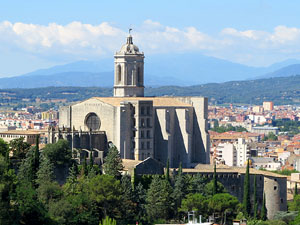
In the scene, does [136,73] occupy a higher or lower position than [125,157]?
higher

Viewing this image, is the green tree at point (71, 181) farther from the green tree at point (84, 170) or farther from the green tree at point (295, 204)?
the green tree at point (295, 204)

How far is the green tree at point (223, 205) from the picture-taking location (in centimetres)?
5978

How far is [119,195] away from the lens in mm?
56969

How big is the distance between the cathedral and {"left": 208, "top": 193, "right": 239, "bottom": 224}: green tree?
9.38m

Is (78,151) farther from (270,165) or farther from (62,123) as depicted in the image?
(270,165)

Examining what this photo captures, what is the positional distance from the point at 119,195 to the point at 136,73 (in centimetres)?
1966

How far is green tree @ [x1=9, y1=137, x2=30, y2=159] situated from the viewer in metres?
62.4

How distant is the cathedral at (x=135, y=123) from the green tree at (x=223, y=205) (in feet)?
30.8

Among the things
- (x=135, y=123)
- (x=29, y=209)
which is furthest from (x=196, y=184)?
(x=29, y=209)

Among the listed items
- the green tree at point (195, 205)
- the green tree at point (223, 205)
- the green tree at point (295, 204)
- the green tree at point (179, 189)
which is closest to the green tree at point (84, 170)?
the green tree at point (179, 189)

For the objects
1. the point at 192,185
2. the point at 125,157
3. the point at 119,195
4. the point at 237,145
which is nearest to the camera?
the point at 119,195

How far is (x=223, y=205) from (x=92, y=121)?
1427 centimetres

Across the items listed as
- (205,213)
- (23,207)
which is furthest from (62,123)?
(23,207)

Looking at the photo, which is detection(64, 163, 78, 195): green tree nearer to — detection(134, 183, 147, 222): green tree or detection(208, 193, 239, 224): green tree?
detection(134, 183, 147, 222): green tree
